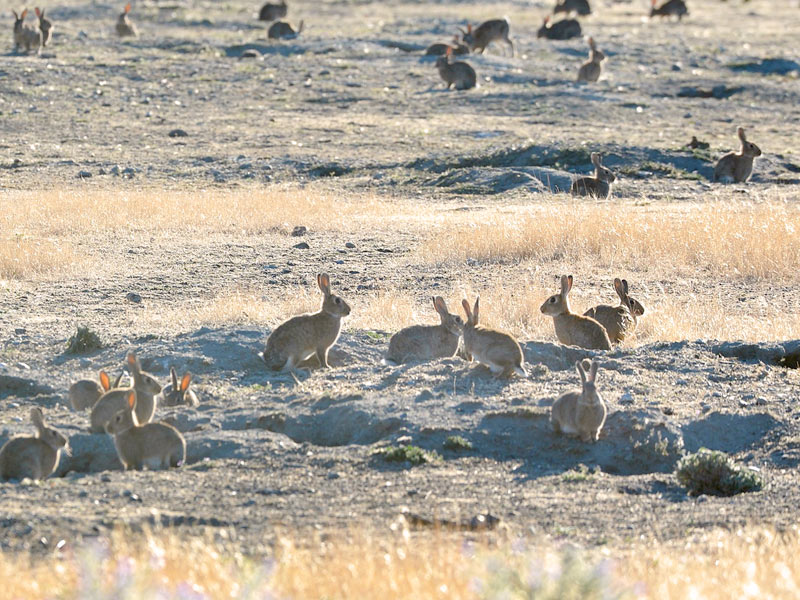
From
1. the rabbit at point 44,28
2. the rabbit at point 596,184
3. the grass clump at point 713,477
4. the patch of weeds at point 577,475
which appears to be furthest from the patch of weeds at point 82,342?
the rabbit at point 44,28

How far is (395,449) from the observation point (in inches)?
Answer: 326

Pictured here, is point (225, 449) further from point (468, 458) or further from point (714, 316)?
point (714, 316)

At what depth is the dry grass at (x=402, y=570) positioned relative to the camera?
14.7 ft

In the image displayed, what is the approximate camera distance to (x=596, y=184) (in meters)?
20.7

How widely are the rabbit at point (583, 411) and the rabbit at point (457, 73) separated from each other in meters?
24.5

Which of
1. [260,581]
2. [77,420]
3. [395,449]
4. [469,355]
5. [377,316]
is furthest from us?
[377,316]

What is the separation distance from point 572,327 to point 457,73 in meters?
22.2

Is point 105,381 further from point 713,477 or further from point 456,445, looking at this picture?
point 713,477

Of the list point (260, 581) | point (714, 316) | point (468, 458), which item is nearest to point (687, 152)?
point (714, 316)

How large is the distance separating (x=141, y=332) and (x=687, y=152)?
15461mm

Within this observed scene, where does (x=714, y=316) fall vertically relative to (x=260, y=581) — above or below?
below

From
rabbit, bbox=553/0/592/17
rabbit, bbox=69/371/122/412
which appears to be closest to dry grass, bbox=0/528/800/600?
rabbit, bbox=69/371/122/412

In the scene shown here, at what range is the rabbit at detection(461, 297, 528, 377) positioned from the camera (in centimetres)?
987

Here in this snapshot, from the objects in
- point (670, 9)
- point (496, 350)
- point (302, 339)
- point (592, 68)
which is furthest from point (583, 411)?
point (670, 9)
